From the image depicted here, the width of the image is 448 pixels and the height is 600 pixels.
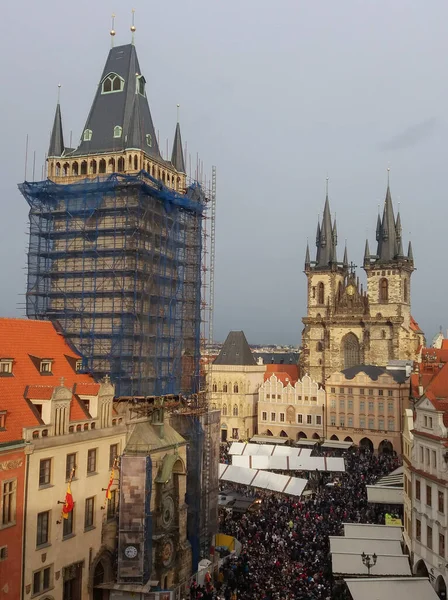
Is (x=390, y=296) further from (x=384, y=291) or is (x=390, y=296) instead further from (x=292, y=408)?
(x=292, y=408)

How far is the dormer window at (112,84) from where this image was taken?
40.4 metres

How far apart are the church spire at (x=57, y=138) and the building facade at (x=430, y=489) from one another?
2571cm

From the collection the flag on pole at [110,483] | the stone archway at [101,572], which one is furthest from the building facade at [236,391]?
the stone archway at [101,572]

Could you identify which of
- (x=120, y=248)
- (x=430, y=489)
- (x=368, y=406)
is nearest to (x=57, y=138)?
(x=120, y=248)

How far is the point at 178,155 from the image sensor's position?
43906 millimetres

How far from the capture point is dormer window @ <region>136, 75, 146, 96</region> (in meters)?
40.6

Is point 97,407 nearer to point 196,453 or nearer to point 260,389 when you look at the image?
point 196,453

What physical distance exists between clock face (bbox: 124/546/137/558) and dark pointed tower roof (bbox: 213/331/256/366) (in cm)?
6005

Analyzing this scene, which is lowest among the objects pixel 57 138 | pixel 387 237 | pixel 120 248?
pixel 120 248

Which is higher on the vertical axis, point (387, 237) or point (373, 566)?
point (387, 237)

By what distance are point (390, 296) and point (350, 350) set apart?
382 inches

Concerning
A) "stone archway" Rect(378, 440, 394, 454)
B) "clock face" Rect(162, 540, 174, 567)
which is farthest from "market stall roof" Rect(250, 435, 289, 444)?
"clock face" Rect(162, 540, 174, 567)

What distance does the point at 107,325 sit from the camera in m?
35.8

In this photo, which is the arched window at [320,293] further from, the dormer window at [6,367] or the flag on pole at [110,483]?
the dormer window at [6,367]
